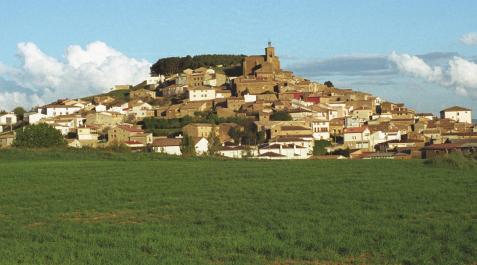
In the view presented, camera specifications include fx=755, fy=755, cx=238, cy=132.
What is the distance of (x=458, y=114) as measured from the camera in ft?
383

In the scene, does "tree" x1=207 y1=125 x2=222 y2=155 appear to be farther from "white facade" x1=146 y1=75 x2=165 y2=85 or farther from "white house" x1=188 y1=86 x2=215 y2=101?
"white facade" x1=146 y1=75 x2=165 y2=85

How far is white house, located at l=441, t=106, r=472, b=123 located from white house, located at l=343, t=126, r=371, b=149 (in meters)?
36.7

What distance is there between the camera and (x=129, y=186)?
24.8m

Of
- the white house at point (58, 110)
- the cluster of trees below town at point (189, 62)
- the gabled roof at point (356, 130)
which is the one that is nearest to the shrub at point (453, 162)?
the gabled roof at point (356, 130)

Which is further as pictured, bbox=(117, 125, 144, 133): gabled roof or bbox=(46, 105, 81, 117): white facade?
bbox=(46, 105, 81, 117): white facade

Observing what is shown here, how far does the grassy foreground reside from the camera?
12398mm

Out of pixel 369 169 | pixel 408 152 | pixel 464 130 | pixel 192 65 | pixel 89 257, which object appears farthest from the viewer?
pixel 192 65

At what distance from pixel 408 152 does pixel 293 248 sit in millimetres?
58342

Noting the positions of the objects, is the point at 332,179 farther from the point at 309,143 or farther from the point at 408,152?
the point at 309,143

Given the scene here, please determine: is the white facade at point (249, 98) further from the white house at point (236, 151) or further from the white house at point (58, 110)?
the white house at point (236, 151)

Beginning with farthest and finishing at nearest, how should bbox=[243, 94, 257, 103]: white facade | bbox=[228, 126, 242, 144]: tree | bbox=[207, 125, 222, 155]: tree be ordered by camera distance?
1. bbox=[243, 94, 257, 103]: white facade
2. bbox=[228, 126, 242, 144]: tree
3. bbox=[207, 125, 222, 155]: tree

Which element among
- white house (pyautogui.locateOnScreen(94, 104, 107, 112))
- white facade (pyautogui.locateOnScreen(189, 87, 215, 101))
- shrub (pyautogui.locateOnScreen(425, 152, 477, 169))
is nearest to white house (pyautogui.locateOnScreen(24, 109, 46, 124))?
white house (pyautogui.locateOnScreen(94, 104, 107, 112))

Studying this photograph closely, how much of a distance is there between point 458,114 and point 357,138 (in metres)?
39.3

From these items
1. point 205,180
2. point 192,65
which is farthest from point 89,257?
point 192,65
